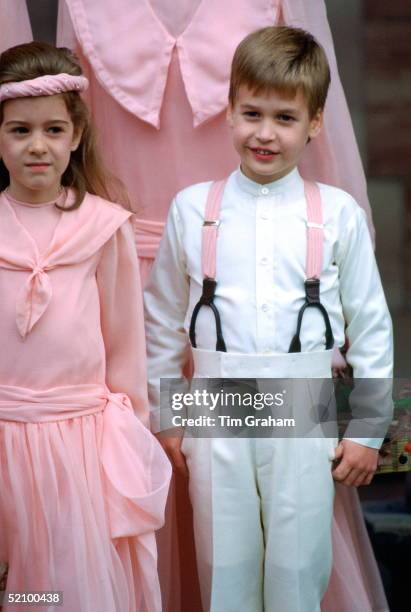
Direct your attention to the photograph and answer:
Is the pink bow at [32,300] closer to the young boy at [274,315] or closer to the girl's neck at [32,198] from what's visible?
the girl's neck at [32,198]

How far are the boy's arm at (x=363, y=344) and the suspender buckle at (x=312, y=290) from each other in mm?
98

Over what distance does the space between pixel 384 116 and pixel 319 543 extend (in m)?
1.43

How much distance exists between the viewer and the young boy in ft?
9.52

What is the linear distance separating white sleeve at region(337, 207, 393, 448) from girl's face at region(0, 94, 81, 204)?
0.69 metres

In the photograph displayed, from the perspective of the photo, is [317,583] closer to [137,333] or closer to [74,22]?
[137,333]

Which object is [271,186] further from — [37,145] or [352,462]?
[352,462]

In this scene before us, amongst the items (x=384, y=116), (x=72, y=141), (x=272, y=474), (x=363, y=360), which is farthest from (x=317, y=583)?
(x=384, y=116)

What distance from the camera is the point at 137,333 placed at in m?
2.94

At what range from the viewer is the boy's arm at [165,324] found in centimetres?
305

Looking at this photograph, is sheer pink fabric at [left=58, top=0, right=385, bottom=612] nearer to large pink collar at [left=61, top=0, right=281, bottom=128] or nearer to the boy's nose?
large pink collar at [left=61, top=0, right=281, bottom=128]

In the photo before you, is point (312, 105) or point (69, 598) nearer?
point (69, 598)

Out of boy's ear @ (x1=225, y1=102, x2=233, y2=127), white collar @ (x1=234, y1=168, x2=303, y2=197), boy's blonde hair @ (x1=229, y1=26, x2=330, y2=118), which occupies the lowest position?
white collar @ (x1=234, y1=168, x2=303, y2=197)

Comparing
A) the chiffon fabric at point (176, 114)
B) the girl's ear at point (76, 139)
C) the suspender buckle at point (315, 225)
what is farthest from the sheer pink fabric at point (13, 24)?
the suspender buckle at point (315, 225)

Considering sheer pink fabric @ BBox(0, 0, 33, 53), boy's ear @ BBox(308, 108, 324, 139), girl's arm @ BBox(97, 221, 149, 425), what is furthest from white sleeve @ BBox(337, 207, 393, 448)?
sheer pink fabric @ BBox(0, 0, 33, 53)
